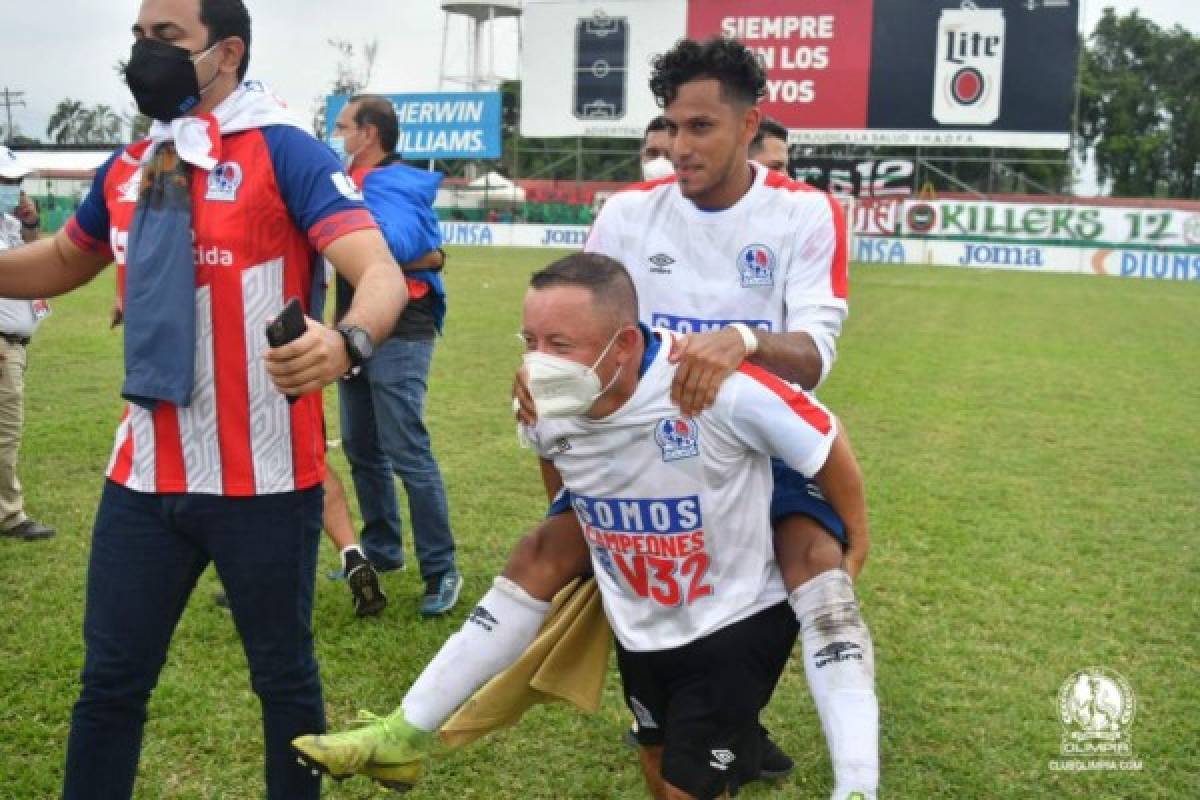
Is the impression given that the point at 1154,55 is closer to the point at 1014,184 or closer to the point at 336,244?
the point at 1014,184

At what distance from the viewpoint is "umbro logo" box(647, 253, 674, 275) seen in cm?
352

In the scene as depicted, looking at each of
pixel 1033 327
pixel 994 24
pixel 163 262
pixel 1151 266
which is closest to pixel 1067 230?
pixel 1151 266

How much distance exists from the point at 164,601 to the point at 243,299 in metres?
0.79

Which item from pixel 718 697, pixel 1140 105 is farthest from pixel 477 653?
pixel 1140 105

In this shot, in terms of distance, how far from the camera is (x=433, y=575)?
5.47 meters

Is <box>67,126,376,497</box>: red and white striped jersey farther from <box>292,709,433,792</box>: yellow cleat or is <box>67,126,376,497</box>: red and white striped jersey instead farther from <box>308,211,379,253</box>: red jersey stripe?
<box>292,709,433,792</box>: yellow cleat

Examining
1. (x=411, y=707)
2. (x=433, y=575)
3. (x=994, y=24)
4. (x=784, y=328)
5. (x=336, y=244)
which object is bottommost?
(x=433, y=575)

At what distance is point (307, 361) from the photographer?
8.06 feet

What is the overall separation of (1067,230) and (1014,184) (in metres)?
10.1

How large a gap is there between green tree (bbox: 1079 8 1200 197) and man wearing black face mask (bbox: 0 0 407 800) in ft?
208

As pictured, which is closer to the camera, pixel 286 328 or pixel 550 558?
pixel 286 328

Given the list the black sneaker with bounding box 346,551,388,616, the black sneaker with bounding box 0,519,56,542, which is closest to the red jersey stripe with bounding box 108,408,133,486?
the black sneaker with bounding box 346,551,388,616

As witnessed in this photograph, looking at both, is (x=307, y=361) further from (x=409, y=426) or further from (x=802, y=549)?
(x=409, y=426)
